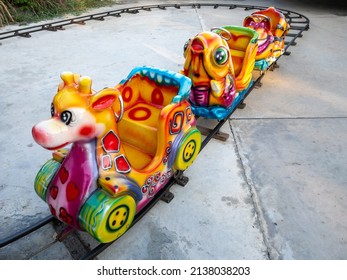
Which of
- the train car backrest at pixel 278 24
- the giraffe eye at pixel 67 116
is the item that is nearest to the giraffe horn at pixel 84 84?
the giraffe eye at pixel 67 116

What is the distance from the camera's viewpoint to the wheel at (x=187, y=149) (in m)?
2.13

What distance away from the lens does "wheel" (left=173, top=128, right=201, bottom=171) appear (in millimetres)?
2133

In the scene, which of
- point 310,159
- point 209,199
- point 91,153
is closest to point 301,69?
point 310,159

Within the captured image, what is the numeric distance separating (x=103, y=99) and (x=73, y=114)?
155 millimetres

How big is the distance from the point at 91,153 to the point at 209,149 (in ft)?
4.94

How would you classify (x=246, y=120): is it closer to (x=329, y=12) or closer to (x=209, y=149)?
(x=209, y=149)

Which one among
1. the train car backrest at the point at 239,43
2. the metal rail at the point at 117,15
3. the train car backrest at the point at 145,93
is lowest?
the metal rail at the point at 117,15

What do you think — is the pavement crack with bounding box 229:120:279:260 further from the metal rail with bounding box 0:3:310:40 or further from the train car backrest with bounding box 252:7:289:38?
the metal rail with bounding box 0:3:310:40

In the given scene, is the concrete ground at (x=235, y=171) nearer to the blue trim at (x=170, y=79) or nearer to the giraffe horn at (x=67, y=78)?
the blue trim at (x=170, y=79)

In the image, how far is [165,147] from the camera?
2.01 metres

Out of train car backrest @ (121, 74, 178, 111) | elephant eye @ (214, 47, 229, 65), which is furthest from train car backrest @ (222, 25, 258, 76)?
train car backrest @ (121, 74, 178, 111)

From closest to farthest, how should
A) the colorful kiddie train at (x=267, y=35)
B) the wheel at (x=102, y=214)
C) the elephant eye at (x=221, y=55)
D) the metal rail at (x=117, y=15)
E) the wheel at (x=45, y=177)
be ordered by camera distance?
the wheel at (x=102, y=214) < the wheel at (x=45, y=177) < the elephant eye at (x=221, y=55) < the colorful kiddie train at (x=267, y=35) < the metal rail at (x=117, y=15)

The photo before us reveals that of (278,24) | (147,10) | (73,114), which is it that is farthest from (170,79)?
(147,10)

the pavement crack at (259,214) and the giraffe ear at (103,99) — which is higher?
the giraffe ear at (103,99)
